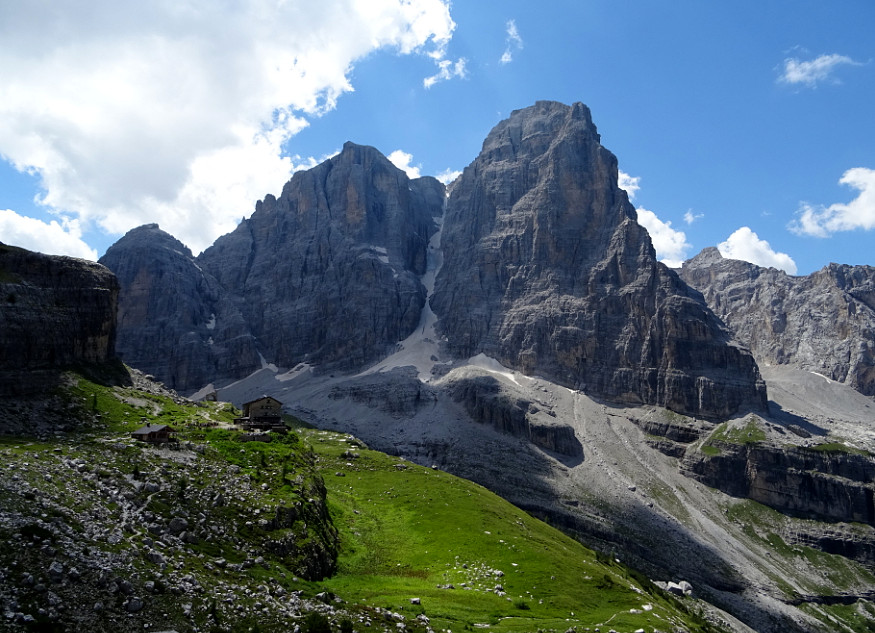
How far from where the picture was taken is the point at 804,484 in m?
194

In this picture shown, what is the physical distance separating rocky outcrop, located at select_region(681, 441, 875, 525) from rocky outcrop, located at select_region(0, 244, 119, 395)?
176319 mm

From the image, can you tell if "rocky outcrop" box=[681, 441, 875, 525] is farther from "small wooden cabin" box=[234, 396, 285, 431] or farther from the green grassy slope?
"small wooden cabin" box=[234, 396, 285, 431]

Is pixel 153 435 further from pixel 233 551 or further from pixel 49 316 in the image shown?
pixel 49 316

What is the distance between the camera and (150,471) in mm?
48562

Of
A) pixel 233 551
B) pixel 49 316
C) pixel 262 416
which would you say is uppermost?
pixel 49 316

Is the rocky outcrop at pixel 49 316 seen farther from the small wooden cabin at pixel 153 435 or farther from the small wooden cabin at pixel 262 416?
the small wooden cabin at pixel 262 416

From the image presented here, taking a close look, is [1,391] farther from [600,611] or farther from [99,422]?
[600,611]

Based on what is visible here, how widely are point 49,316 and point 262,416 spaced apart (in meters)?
30.1

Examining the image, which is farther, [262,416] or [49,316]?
[262,416]

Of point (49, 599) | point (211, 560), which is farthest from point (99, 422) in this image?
point (49, 599)

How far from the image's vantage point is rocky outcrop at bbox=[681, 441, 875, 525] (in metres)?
192

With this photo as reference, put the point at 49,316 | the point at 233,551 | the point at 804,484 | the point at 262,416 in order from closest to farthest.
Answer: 1. the point at 233,551
2. the point at 49,316
3. the point at 262,416
4. the point at 804,484

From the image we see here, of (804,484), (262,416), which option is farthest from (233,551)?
(804,484)

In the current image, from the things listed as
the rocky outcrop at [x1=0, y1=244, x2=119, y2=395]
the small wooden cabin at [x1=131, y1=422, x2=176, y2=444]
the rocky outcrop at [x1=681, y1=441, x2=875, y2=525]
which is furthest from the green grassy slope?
the rocky outcrop at [x1=681, y1=441, x2=875, y2=525]
